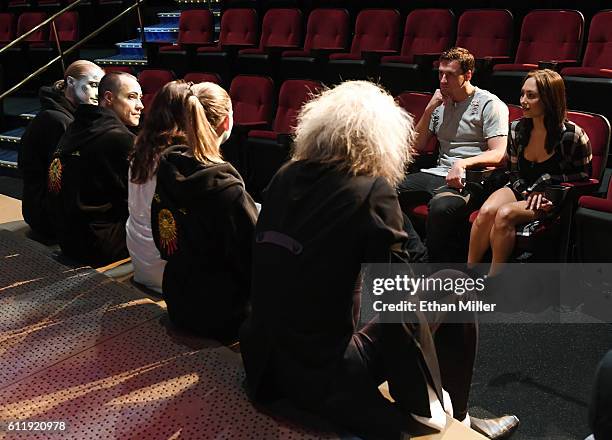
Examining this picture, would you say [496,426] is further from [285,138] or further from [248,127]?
[248,127]

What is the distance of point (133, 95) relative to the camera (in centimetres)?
144

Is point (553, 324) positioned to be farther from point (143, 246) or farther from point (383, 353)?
point (143, 246)

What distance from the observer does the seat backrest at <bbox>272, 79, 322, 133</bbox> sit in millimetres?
2090

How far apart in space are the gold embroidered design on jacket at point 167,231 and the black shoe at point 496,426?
58 centimetres

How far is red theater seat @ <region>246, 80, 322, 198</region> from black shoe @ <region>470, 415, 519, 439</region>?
1085 millimetres

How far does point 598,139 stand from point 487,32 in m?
0.81

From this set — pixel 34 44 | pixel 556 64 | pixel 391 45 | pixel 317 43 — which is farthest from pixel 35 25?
pixel 556 64

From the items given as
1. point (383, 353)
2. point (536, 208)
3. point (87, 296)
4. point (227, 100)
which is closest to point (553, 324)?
point (536, 208)

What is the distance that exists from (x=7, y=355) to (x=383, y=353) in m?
0.70

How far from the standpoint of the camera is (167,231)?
1.07m

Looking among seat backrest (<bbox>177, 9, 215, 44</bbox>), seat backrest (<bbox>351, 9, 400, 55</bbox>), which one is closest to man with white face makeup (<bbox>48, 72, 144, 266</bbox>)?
seat backrest (<bbox>351, 9, 400, 55</bbox>)

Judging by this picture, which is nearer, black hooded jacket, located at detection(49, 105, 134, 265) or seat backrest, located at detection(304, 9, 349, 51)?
black hooded jacket, located at detection(49, 105, 134, 265)

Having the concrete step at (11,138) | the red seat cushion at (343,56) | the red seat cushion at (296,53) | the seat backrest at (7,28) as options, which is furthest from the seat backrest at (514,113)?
Result: the seat backrest at (7,28)

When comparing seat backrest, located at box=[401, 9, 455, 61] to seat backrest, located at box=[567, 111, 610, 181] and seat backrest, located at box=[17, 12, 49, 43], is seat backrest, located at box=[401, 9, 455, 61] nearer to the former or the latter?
seat backrest, located at box=[567, 111, 610, 181]
